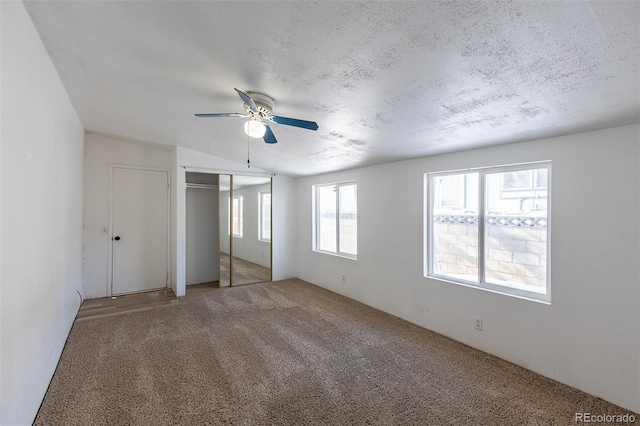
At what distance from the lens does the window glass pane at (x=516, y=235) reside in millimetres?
2619

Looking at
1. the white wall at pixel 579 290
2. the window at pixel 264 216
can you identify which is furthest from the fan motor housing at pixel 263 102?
the window at pixel 264 216

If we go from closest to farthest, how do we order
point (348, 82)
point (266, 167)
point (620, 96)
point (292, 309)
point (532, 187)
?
point (620, 96)
point (348, 82)
point (532, 187)
point (292, 309)
point (266, 167)

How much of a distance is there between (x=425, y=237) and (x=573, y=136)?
5.55 feet

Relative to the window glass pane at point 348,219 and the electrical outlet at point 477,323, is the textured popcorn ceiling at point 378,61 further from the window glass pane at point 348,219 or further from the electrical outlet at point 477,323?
the window glass pane at point 348,219

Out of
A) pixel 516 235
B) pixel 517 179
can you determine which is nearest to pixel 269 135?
pixel 517 179

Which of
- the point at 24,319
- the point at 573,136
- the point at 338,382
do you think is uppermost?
the point at 573,136

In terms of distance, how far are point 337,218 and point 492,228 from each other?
258 cm

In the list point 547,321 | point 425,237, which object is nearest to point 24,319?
point 425,237

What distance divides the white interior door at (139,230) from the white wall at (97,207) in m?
0.11

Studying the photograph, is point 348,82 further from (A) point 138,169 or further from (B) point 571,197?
(A) point 138,169

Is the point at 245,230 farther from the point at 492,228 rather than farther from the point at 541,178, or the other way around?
the point at 541,178

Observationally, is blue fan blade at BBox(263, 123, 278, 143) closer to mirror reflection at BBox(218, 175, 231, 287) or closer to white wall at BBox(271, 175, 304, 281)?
mirror reflection at BBox(218, 175, 231, 287)

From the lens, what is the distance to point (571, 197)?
2.36 metres

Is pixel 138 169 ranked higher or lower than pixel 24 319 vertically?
higher
